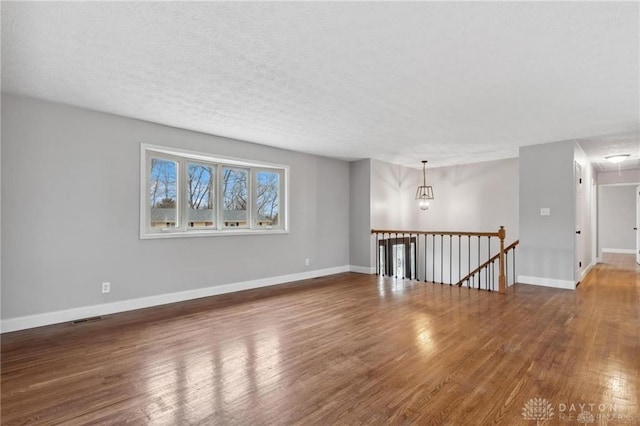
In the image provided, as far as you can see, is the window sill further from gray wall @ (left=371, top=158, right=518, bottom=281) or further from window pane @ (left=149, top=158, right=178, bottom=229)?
gray wall @ (left=371, top=158, right=518, bottom=281)

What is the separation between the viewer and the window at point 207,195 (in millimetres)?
4508

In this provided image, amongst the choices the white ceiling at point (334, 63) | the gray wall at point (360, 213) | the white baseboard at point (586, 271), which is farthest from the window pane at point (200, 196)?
the white baseboard at point (586, 271)

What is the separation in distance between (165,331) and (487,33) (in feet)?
13.0

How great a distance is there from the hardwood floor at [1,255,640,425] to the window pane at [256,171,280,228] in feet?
6.03

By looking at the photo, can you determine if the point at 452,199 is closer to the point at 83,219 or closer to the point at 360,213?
the point at 360,213

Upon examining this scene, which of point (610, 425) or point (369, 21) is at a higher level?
point (369, 21)

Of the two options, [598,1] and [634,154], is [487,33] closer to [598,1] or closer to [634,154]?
→ [598,1]

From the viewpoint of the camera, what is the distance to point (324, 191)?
22.6 ft

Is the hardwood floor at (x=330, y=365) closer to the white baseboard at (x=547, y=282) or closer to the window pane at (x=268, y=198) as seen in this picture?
the white baseboard at (x=547, y=282)

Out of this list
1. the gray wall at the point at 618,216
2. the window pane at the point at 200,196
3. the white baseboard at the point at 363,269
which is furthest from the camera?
the gray wall at the point at 618,216

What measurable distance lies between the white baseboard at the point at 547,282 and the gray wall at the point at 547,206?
50 millimetres

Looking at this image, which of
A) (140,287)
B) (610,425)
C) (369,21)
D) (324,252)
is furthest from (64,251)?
(610,425)

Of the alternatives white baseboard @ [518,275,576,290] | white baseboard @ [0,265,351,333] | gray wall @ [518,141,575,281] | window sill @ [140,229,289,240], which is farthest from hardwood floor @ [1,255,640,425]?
gray wall @ [518,141,575,281]

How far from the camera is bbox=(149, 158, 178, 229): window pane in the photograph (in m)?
4.52
